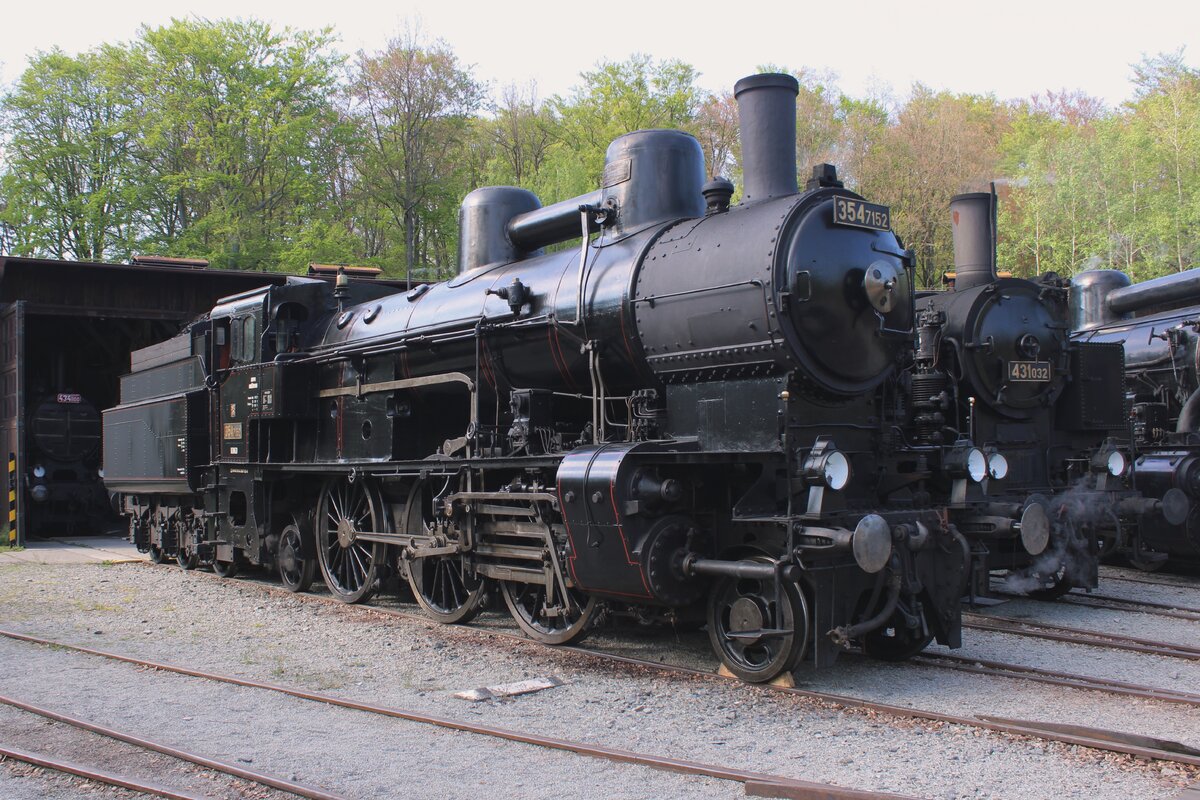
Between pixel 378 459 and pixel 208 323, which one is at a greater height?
pixel 208 323

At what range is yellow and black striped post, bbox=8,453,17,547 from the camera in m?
17.1

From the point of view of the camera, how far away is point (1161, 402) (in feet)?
41.1

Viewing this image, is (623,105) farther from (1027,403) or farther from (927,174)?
(1027,403)

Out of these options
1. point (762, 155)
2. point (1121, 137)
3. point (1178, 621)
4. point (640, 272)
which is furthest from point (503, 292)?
point (1121, 137)

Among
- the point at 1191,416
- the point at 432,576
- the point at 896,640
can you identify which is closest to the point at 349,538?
the point at 432,576

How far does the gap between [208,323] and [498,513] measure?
6.32 metres

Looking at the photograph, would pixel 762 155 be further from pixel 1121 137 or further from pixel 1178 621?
pixel 1121 137

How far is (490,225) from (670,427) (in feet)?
12.1

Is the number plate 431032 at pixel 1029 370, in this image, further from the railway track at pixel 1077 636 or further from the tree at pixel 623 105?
the tree at pixel 623 105

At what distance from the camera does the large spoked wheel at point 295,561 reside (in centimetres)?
1049

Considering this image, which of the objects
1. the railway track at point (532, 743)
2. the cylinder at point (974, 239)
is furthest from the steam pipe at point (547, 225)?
the cylinder at point (974, 239)

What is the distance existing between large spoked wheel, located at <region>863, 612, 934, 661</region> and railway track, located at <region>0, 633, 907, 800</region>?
89.9 inches

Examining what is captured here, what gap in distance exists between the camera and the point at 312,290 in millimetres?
11406

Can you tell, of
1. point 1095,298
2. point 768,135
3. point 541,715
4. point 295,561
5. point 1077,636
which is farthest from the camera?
point 1095,298
